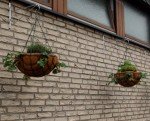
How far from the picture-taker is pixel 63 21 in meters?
4.87

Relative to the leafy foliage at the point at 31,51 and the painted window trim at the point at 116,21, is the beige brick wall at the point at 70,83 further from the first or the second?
the leafy foliage at the point at 31,51

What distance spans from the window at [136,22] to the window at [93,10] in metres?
0.64

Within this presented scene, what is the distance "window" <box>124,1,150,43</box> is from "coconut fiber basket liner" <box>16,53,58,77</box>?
3438 mm

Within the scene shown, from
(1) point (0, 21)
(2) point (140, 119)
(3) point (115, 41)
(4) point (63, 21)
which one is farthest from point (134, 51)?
(1) point (0, 21)

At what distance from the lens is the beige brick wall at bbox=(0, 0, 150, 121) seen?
3992mm

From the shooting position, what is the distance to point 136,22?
732 centimetres

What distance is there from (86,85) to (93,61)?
42 cm

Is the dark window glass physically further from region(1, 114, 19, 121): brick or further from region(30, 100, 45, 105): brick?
region(1, 114, 19, 121): brick

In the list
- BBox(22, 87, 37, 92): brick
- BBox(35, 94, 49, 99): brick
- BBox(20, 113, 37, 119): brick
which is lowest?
BBox(20, 113, 37, 119): brick

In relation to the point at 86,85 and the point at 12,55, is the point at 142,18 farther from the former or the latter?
the point at 12,55

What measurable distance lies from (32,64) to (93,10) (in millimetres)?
2510

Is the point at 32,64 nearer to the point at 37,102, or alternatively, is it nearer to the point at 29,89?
the point at 29,89

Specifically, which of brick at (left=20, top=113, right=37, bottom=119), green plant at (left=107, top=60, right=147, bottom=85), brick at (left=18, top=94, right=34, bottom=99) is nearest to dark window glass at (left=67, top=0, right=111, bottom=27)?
green plant at (left=107, top=60, right=147, bottom=85)

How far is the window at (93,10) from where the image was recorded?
5.30m
